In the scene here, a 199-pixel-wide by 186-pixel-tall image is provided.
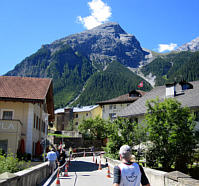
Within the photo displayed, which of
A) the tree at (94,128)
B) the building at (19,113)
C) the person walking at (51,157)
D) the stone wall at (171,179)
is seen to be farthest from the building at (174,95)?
the stone wall at (171,179)

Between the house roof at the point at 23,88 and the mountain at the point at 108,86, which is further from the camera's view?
the mountain at the point at 108,86

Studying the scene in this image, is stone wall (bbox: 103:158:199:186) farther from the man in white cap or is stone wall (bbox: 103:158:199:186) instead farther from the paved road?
the man in white cap

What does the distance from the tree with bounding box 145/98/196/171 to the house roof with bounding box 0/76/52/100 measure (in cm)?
1121

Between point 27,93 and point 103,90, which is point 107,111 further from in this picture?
point 103,90

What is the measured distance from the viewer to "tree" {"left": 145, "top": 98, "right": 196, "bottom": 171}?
16.6 metres

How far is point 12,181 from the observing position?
23.7 ft

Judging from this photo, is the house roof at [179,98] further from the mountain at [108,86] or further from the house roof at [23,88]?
the mountain at [108,86]

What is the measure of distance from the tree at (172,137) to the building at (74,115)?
240 feet

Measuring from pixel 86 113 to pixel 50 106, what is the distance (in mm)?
57941

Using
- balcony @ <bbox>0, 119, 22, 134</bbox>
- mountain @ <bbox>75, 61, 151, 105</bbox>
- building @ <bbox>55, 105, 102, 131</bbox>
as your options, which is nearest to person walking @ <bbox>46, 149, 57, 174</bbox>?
balcony @ <bbox>0, 119, 22, 134</bbox>

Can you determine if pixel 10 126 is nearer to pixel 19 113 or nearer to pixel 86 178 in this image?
pixel 19 113

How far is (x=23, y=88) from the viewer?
83.1 ft

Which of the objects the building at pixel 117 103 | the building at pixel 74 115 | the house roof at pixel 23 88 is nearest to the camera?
the house roof at pixel 23 88

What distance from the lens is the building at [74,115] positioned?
9262 centimetres
